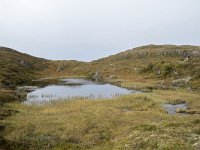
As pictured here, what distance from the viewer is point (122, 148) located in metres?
34.2

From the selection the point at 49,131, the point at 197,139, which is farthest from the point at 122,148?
the point at 49,131

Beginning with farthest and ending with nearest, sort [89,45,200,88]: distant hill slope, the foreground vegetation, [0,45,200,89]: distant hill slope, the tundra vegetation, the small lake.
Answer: [0,45,200,89]: distant hill slope, [89,45,200,88]: distant hill slope, the small lake, the tundra vegetation, the foreground vegetation

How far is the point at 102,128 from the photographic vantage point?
138 ft

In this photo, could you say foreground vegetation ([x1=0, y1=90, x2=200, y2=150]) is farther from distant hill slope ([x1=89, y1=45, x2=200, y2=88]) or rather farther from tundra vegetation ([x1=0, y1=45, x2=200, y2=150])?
distant hill slope ([x1=89, y1=45, x2=200, y2=88])

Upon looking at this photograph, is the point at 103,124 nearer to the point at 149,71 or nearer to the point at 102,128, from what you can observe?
the point at 102,128

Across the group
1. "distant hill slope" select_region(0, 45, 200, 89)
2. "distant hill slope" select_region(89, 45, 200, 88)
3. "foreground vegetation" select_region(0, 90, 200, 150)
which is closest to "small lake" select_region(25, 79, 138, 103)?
"distant hill slope" select_region(0, 45, 200, 89)

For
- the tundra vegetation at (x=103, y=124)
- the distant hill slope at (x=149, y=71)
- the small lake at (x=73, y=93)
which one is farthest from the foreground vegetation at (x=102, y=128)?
the distant hill slope at (x=149, y=71)

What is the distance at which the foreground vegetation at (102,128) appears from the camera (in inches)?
1388

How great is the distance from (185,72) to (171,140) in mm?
73264

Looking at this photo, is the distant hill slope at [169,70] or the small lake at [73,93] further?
the distant hill slope at [169,70]

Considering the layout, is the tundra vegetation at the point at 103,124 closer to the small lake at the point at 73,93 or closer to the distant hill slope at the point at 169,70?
the small lake at the point at 73,93

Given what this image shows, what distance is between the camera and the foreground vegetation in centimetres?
3525

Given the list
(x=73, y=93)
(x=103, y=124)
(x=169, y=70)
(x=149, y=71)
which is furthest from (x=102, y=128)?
(x=149, y=71)

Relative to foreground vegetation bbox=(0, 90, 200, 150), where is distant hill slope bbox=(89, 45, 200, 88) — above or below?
above
